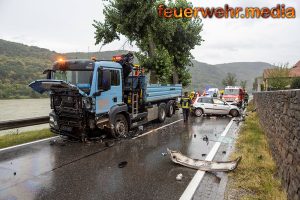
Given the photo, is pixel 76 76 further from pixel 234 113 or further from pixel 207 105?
pixel 234 113

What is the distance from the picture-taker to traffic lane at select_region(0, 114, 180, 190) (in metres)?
5.98

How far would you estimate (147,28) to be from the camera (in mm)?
22969

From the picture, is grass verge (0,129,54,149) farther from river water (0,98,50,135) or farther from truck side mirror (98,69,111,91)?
river water (0,98,50,135)

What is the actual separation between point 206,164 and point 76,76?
5214mm

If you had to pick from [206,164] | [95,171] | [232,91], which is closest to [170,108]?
[206,164]

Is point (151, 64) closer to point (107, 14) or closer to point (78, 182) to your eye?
point (107, 14)

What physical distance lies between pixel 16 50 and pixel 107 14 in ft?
173

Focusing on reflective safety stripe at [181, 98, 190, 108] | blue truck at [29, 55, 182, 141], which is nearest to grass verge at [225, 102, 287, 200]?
blue truck at [29, 55, 182, 141]

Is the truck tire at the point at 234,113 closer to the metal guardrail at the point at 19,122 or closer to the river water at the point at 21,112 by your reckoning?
the metal guardrail at the point at 19,122

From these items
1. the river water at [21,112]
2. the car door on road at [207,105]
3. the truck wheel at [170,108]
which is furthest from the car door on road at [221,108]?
the river water at [21,112]

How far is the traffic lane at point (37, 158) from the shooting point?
598 centimetres

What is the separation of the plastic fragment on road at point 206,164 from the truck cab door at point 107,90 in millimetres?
3296

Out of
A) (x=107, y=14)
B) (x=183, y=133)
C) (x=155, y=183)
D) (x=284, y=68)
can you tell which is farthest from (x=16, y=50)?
(x=155, y=183)

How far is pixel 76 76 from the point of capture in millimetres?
9117
